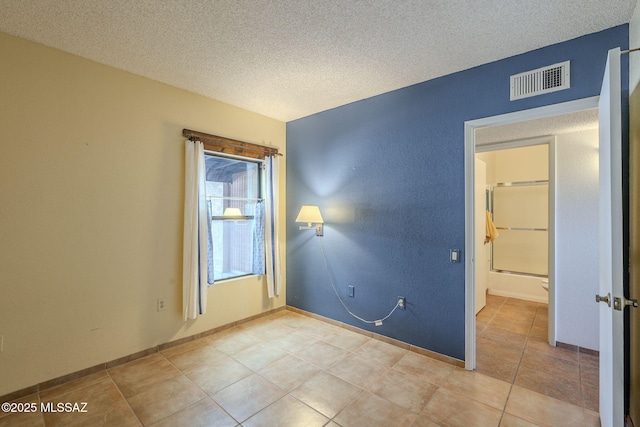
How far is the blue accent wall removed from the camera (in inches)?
97.2

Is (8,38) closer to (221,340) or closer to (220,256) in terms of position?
(220,256)

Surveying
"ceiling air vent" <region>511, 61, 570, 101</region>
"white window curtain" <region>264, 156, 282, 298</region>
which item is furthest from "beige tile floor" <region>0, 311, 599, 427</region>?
"ceiling air vent" <region>511, 61, 570, 101</region>

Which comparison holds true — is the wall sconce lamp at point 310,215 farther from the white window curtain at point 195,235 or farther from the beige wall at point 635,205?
the beige wall at point 635,205

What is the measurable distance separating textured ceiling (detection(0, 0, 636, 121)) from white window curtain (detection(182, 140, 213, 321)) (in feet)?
2.61

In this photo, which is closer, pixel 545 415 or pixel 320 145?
pixel 545 415

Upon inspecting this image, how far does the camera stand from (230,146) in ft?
11.4

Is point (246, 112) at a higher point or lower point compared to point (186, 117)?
higher

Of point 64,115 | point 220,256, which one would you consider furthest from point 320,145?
point 64,115

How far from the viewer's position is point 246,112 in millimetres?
3689

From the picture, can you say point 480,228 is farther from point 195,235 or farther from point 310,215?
point 195,235

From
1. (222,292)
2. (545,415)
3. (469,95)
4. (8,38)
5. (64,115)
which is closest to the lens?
(545,415)

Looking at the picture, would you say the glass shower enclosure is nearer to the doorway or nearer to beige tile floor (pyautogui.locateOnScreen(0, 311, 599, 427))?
the doorway

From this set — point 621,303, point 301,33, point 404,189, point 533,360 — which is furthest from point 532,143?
point 301,33

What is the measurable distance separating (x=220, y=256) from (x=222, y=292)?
16.6 inches
